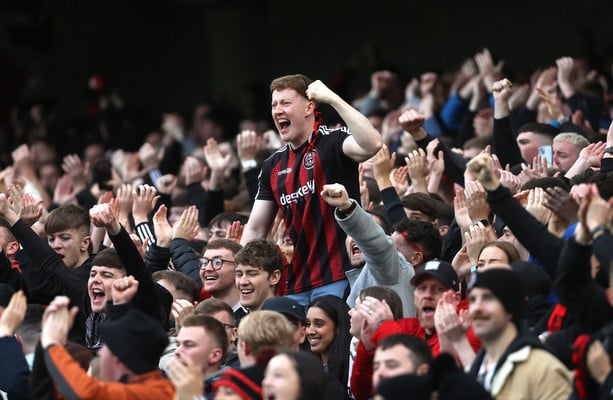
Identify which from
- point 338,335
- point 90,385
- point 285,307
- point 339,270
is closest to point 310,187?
point 339,270

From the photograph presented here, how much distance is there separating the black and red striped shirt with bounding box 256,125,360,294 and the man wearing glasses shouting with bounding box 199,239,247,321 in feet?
1.68

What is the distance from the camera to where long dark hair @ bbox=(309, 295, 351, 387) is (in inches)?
312

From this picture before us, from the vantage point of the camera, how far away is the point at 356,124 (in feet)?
26.6

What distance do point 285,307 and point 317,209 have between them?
1.10m

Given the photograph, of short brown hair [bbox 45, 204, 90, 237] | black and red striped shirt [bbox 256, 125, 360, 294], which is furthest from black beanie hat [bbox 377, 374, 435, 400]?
short brown hair [bbox 45, 204, 90, 237]

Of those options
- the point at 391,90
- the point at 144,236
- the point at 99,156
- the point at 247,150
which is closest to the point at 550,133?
the point at 247,150

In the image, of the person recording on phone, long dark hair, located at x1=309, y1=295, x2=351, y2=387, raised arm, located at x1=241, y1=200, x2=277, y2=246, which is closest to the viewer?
long dark hair, located at x1=309, y1=295, x2=351, y2=387

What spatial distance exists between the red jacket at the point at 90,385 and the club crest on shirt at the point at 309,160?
7.46 ft

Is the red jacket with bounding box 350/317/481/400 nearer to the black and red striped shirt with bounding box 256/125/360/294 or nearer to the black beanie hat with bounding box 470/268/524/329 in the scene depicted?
the black beanie hat with bounding box 470/268/524/329

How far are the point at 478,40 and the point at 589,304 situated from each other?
1215 centimetres

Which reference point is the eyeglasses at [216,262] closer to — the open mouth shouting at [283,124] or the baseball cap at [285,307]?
the open mouth shouting at [283,124]

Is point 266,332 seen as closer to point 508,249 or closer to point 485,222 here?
point 508,249

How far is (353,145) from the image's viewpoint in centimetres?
828

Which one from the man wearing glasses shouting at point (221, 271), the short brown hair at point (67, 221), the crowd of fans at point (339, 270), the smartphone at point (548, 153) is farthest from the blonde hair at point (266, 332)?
the smartphone at point (548, 153)
